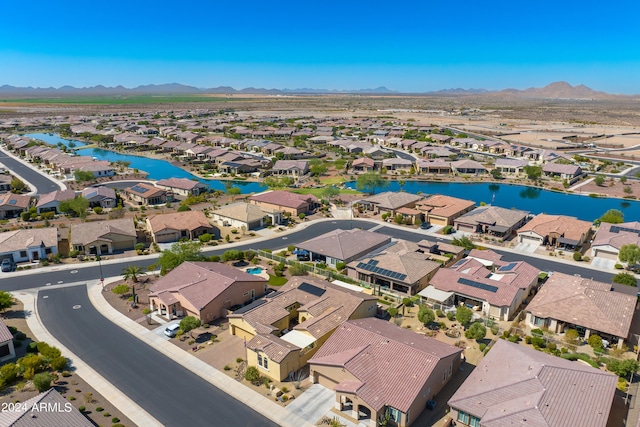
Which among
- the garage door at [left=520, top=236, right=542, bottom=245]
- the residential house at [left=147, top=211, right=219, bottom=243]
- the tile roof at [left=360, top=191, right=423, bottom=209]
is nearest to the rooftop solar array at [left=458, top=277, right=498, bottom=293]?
the garage door at [left=520, top=236, right=542, bottom=245]

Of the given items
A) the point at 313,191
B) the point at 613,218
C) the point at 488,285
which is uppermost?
the point at 613,218

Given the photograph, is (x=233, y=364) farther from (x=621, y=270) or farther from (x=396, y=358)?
(x=621, y=270)

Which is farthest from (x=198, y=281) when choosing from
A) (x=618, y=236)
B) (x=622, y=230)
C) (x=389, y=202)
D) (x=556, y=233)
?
(x=622, y=230)

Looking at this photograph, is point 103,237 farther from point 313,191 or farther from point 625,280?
point 625,280

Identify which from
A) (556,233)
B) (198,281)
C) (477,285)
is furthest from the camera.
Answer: (556,233)

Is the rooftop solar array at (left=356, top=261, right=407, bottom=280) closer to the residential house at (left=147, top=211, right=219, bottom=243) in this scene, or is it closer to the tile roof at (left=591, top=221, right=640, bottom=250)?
the residential house at (left=147, top=211, right=219, bottom=243)

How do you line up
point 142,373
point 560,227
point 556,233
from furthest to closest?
1. point 560,227
2. point 556,233
3. point 142,373
